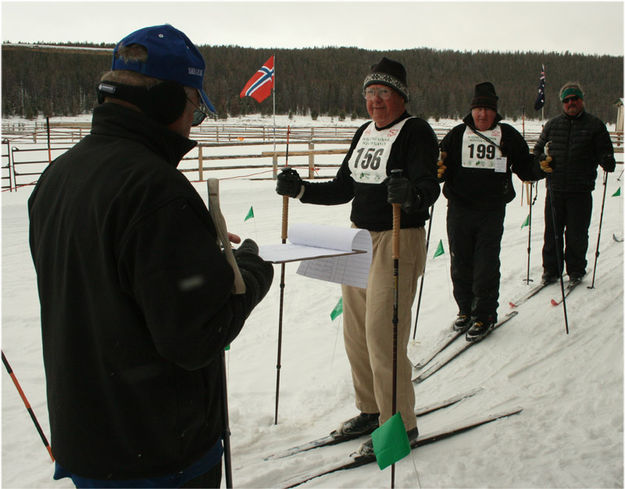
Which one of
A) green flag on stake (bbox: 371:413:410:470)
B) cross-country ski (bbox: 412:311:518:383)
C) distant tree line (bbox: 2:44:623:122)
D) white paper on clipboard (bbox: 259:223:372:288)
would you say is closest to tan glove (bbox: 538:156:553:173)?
cross-country ski (bbox: 412:311:518:383)

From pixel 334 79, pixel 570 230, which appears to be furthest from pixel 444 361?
pixel 334 79

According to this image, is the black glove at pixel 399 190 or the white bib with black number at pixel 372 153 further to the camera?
the white bib with black number at pixel 372 153

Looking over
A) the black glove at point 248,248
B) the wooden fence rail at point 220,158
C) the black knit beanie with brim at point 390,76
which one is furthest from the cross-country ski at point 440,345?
the wooden fence rail at point 220,158

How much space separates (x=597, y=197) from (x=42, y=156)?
2039 centimetres

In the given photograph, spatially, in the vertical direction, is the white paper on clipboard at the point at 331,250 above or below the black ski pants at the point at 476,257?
above

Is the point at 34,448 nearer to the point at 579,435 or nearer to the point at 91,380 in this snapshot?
the point at 91,380

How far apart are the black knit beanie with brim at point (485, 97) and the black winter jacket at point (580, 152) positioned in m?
1.37

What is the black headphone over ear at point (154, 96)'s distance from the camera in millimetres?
1363

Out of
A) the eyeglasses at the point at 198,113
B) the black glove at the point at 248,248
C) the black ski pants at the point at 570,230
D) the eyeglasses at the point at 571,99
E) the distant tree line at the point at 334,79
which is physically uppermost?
the distant tree line at the point at 334,79

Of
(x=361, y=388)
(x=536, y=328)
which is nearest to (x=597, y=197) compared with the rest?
(x=536, y=328)

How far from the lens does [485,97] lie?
469cm

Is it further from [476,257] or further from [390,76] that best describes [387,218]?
[476,257]

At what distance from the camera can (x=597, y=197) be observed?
12.2 m

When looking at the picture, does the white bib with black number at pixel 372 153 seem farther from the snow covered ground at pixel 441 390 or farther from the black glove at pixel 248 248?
the snow covered ground at pixel 441 390
